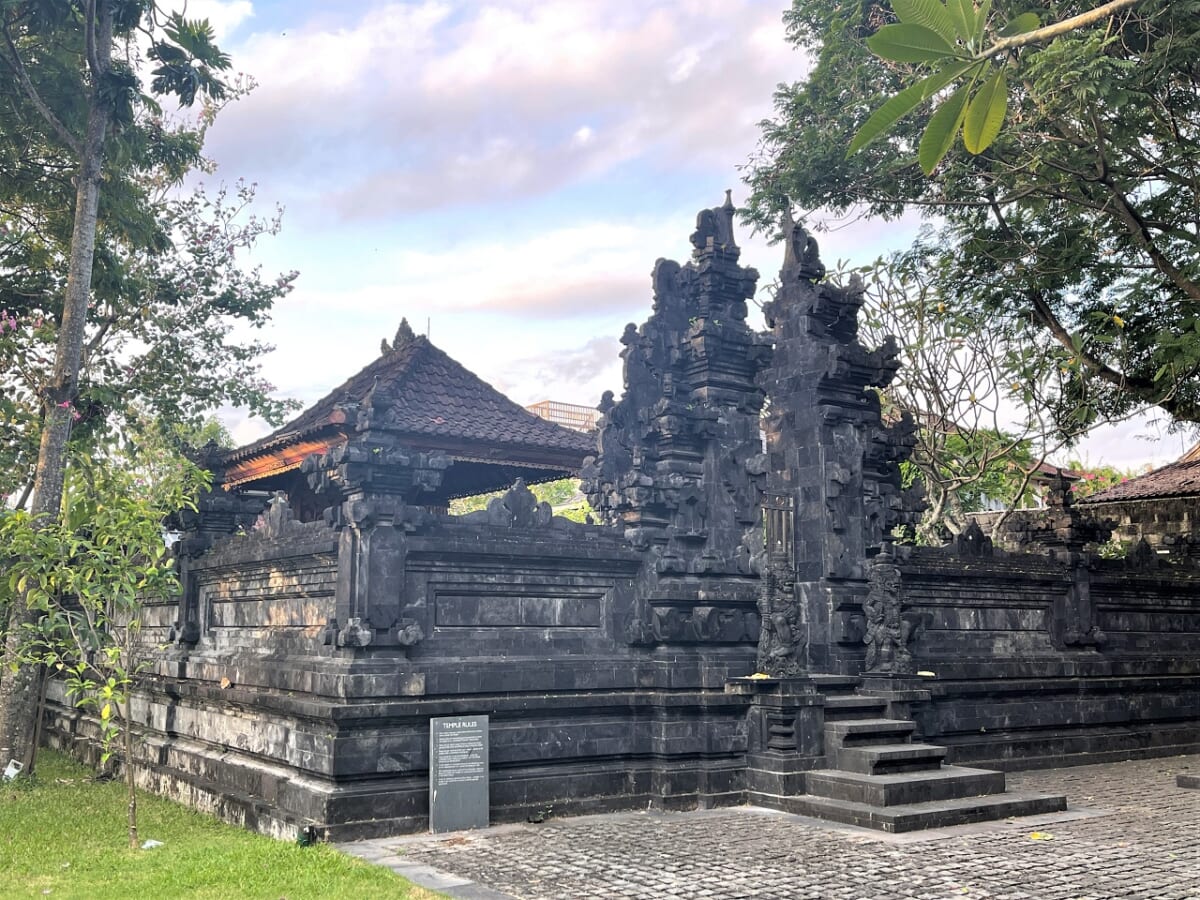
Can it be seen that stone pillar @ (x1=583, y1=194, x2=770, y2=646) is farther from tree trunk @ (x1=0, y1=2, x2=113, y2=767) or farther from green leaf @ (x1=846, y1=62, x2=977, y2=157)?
green leaf @ (x1=846, y1=62, x2=977, y2=157)

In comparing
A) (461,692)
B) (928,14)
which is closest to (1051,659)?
(461,692)

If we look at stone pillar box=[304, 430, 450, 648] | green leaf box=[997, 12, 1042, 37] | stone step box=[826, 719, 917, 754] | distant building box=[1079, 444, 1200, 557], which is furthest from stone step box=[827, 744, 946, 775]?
distant building box=[1079, 444, 1200, 557]

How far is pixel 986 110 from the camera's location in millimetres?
3730

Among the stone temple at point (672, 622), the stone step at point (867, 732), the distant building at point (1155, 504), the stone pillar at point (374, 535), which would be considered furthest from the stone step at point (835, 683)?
the distant building at point (1155, 504)

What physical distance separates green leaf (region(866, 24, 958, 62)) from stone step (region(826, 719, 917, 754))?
9187 millimetres

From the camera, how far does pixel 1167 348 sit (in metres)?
15.4

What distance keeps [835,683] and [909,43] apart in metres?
10.1

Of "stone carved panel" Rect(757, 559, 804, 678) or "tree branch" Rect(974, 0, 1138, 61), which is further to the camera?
"stone carved panel" Rect(757, 559, 804, 678)

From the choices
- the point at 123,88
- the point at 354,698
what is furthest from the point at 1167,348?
the point at 123,88

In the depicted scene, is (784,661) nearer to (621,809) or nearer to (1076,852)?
(621,809)

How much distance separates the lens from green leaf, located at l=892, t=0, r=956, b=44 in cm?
334

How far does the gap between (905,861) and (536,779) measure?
11.8ft

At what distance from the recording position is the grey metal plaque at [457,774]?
9828 mm

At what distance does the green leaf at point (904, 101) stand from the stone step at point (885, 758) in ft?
28.9
